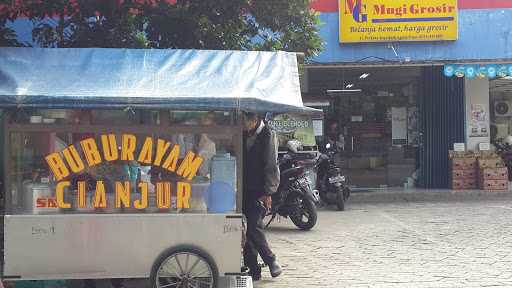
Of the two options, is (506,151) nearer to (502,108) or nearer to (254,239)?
(502,108)

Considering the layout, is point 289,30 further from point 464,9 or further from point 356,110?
point 356,110

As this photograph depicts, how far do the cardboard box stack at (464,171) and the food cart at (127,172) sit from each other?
8.35 metres

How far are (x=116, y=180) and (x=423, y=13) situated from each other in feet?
27.2

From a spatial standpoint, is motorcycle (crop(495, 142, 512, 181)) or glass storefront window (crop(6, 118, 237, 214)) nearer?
glass storefront window (crop(6, 118, 237, 214))

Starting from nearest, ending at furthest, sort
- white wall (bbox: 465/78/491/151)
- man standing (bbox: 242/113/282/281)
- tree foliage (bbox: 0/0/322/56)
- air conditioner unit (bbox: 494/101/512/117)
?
man standing (bbox: 242/113/282/281) < tree foliage (bbox: 0/0/322/56) < white wall (bbox: 465/78/491/151) < air conditioner unit (bbox: 494/101/512/117)

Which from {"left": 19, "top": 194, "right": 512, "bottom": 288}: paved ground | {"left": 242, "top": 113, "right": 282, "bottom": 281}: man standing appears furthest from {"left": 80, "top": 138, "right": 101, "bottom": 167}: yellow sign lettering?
{"left": 19, "top": 194, "right": 512, "bottom": 288}: paved ground

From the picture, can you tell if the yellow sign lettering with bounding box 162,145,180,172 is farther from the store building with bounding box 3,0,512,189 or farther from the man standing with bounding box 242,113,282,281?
the store building with bounding box 3,0,512,189

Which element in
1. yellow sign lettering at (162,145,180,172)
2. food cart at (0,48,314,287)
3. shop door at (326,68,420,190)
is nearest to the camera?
food cart at (0,48,314,287)

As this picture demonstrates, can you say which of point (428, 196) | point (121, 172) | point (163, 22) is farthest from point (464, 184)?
point (121, 172)

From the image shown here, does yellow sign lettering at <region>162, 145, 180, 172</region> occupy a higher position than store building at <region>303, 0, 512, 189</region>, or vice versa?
store building at <region>303, 0, 512, 189</region>

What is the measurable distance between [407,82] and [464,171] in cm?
264

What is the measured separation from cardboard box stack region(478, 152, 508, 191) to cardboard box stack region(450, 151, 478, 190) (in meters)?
0.16

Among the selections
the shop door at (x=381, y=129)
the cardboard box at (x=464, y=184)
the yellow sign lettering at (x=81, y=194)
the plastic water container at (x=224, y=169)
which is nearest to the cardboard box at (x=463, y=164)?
the cardboard box at (x=464, y=184)

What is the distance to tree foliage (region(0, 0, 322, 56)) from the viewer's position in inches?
268
